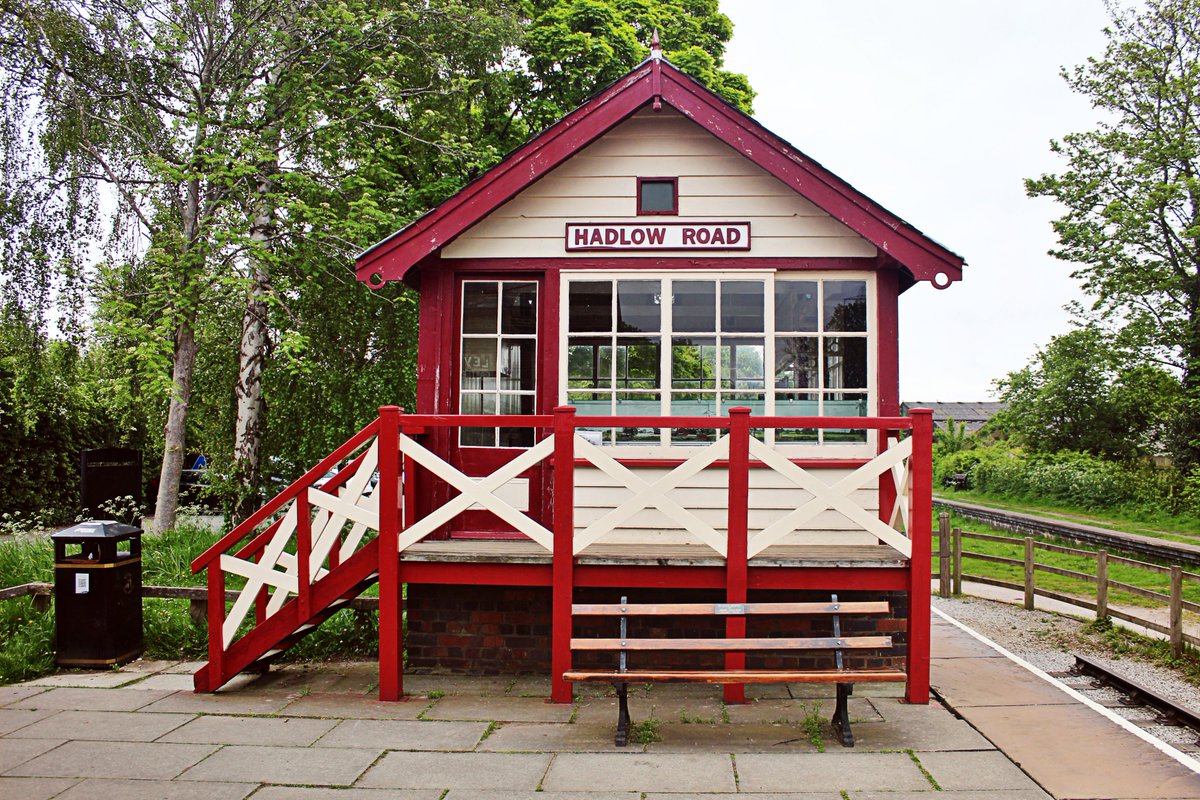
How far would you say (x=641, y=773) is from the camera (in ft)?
17.1

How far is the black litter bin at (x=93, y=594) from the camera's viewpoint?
7.42 metres

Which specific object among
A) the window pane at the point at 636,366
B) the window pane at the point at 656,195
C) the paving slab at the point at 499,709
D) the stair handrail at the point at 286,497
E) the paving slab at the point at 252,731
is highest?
the window pane at the point at 656,195

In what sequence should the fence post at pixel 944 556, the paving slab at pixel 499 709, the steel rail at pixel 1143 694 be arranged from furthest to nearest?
the fence post at pixel 944 556 < the steel rail at pixel 1143 694 < the paving slab at pixel 499 709

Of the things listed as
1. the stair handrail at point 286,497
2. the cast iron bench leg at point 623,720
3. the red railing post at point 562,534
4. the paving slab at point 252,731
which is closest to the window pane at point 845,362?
the red railing post at point 562,534

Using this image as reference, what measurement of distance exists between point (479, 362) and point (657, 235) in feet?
6.15

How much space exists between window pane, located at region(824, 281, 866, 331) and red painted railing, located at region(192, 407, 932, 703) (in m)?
1.13

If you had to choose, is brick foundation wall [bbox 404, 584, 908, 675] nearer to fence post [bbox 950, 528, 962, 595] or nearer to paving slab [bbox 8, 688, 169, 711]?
paving slab [bbox 8, 688, 169, 711]

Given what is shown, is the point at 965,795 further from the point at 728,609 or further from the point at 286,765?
the point at 286,765

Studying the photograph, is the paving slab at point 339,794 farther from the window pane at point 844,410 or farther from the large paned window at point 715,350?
the window pane at point 844,410

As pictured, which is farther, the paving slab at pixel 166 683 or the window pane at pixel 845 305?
the window pane at pixel 845 305

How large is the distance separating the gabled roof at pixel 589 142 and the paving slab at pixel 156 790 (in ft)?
12.8

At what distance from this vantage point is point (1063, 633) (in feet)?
37.6

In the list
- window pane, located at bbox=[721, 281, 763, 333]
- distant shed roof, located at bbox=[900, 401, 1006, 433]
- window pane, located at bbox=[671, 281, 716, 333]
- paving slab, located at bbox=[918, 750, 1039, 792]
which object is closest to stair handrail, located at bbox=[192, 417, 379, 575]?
window pane, located at bbox=[671, 281, 716, 333]

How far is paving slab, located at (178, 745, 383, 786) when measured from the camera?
202 inches
